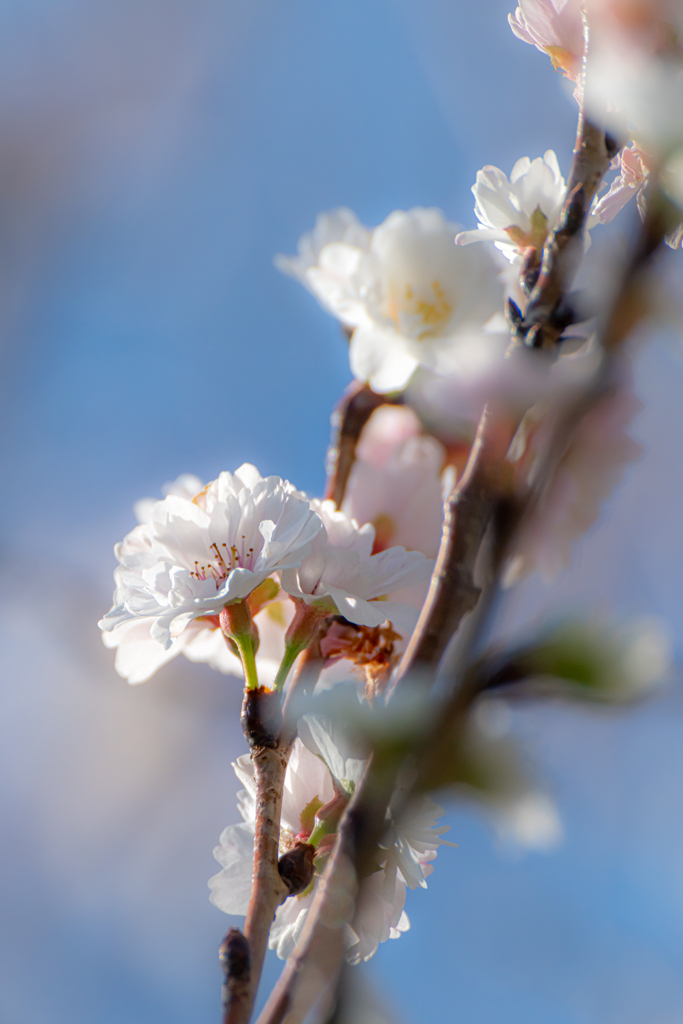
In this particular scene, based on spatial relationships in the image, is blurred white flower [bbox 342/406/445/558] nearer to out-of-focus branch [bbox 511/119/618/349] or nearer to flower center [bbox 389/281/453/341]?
flower center [bbox 389/281/453/341]

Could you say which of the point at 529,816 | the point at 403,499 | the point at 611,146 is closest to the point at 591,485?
the point at 403,499

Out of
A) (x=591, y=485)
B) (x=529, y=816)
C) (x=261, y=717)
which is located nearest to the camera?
(x=529, y=816)

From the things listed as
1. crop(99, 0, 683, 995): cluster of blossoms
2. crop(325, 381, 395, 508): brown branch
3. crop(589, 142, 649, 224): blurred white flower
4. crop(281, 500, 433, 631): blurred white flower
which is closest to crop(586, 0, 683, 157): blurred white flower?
crop(99, 0, 683, 995): cluster of blossoms

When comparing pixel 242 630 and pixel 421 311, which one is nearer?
pixel 242 630

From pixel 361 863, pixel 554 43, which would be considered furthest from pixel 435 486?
pixel 361 863

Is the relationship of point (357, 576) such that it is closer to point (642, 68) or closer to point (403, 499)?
point (403, 499)

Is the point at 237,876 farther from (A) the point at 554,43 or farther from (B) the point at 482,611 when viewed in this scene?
(A) the point at 554,43

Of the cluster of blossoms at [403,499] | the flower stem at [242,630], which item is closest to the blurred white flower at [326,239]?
the cluster of blossoms at [403,499]

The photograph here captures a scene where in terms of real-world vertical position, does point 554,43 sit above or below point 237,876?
above
